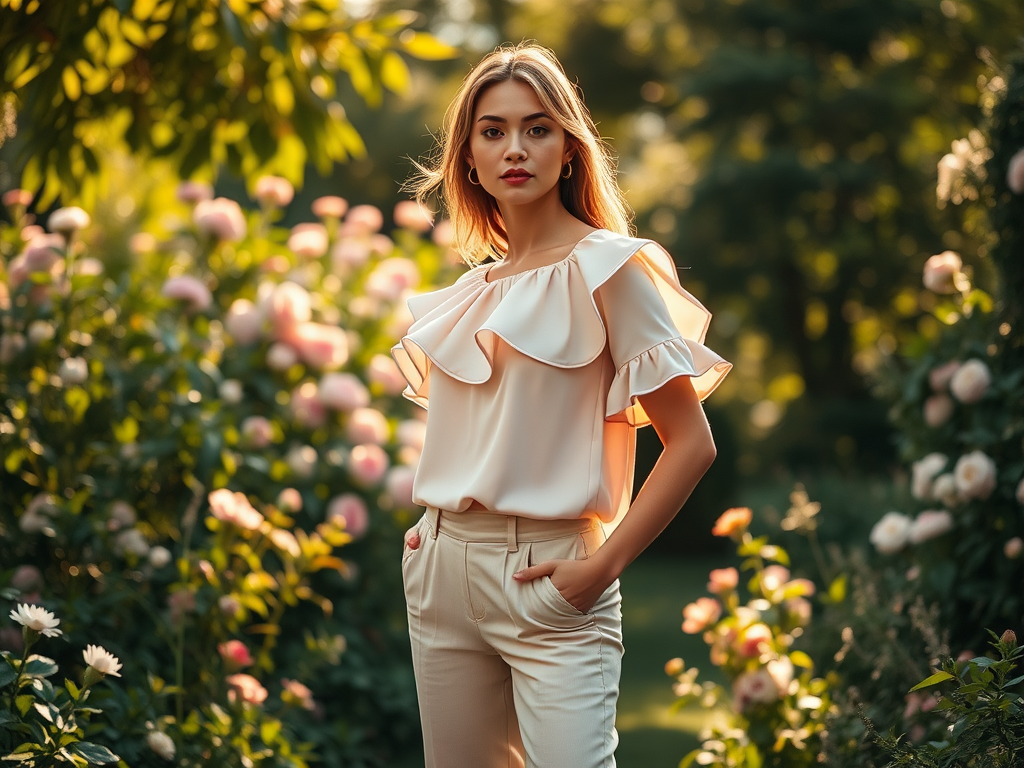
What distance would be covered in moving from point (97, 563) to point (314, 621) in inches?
37.8

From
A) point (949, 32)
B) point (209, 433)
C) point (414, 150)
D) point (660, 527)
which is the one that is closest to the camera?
point (660, 527)

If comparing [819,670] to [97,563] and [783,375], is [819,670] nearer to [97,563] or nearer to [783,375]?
[97,563]

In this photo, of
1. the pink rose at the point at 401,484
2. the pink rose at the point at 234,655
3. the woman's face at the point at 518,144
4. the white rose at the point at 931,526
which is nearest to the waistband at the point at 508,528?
the woman's face at the point at 518,144

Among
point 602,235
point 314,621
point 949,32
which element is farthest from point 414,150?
point 602,235

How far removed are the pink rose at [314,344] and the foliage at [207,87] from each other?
0.59 metres

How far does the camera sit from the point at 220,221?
3969mm

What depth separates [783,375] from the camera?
1546cm

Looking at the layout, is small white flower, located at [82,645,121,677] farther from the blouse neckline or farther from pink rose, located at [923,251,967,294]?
pink rose, located at [923,251,967,294]

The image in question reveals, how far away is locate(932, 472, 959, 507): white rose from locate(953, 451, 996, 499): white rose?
0.16ft

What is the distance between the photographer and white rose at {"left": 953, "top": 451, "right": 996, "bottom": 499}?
275 cm

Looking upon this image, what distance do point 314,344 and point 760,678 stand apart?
213 cm

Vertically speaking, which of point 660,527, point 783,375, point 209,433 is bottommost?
point 660,527

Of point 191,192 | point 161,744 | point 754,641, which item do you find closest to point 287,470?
point 191,192

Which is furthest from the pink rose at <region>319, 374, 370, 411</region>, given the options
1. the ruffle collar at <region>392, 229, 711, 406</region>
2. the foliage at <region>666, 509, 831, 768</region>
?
the ruffle collar at <region>392, 229, 711, 406</region>
